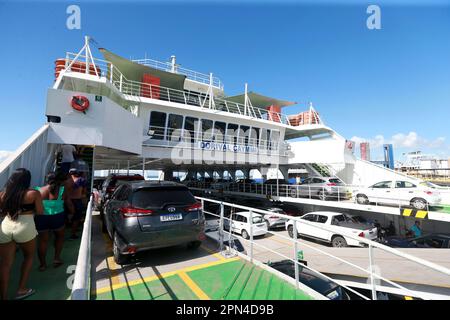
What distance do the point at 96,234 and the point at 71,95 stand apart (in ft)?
16.4

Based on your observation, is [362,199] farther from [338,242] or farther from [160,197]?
[160,197]

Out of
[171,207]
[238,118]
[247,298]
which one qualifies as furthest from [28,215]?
[238,118]

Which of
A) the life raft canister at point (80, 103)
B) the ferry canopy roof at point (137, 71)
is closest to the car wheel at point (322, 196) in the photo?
the life raft canister at point (80, 103)

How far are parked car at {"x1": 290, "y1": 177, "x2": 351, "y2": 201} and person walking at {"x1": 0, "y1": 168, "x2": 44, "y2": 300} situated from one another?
525 inches

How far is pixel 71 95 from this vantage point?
7504mm

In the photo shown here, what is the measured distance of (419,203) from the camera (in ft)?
32.0

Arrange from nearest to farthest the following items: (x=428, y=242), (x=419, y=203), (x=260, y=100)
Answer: (x=428, y=242)
(x=419, y=203)
(x=260, y=100)

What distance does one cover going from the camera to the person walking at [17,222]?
2.57 m

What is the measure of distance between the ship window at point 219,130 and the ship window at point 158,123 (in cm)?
366

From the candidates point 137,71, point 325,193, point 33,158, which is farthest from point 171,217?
point 137,71

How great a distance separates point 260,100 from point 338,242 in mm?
15965

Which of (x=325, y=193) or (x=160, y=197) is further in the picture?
(x=325, y=193)

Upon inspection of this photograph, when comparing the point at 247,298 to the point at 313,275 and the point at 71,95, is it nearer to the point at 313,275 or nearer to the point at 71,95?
the point at 313,275

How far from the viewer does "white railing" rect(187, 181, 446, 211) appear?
1052 centimetres
